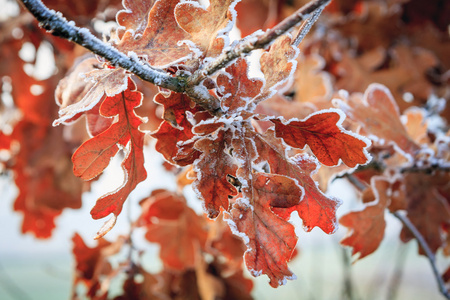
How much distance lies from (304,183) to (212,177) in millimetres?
101

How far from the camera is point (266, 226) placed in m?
0.38

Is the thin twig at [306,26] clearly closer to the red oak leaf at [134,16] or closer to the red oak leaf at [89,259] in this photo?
the red oak leaf at [134,16]

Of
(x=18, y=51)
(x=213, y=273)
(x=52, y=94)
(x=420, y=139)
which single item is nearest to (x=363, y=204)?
(x=420, y=139)

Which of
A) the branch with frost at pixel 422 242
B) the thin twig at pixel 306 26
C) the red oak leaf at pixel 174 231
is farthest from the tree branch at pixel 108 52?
the red oak leaf at pixel 174 231

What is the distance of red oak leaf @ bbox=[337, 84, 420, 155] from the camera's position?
588 mm

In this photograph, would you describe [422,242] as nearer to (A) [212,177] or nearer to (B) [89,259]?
(A) [212,177]

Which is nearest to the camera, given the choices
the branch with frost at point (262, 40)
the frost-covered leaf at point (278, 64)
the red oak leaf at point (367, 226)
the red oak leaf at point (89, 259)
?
the branch with frost at point (262, 40)

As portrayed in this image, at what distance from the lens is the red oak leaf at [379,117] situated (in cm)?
59

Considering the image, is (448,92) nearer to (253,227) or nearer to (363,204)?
(363,204)

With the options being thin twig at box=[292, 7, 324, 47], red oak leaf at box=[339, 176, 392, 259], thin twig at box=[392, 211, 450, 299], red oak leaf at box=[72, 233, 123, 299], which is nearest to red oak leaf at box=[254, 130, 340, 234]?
thin twig at box=[292, 7, 324, 47]

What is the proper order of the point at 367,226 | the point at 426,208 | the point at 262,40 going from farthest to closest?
the point at 426,208 → the point at 367,226 → the point at 262,40

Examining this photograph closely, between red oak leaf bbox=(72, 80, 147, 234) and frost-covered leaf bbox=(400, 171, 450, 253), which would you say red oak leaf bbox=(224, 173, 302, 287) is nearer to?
red oak leaf bbox=(72, 80, 147, 234)

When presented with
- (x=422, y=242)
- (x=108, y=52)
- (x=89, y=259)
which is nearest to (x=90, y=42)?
(x=108, y=52)

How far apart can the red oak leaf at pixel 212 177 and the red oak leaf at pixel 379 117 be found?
265 mm
